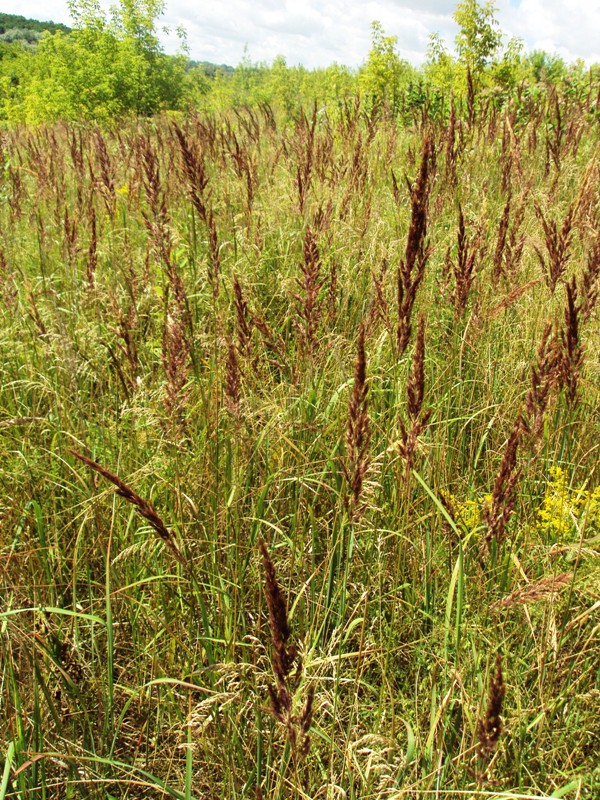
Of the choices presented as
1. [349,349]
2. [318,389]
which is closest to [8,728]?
[318,389]

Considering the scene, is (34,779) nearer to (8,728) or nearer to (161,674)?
(8,728)

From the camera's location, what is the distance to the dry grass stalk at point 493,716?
27.3 inches

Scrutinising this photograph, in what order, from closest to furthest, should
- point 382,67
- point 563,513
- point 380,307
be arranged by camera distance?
point 563,513 < point 380,307 < point 382,67

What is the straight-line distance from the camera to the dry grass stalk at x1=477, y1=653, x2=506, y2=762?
694 millimetres

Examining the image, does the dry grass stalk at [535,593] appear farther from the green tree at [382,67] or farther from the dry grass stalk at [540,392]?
the green tree at [382,67]

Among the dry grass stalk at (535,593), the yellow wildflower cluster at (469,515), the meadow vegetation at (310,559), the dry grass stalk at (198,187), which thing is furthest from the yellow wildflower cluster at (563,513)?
the dry grass stalk at (198,187)

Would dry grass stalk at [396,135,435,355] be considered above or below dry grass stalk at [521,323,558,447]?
above

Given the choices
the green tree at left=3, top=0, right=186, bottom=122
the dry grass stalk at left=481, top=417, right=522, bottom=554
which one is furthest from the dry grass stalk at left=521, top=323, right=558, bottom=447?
the green tree at left=3, top=0, right=186, bottom=122

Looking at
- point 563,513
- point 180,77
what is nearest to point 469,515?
point 563,513

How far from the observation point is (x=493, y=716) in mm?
734

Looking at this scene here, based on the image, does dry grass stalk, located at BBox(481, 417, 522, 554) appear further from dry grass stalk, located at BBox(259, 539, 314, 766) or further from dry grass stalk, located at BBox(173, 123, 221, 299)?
dry grass stalk, located at BBox(173, 123, 221, 299)

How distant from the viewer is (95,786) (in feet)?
3.58

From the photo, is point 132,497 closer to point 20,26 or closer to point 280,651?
point 280,651

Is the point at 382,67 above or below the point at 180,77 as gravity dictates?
below
